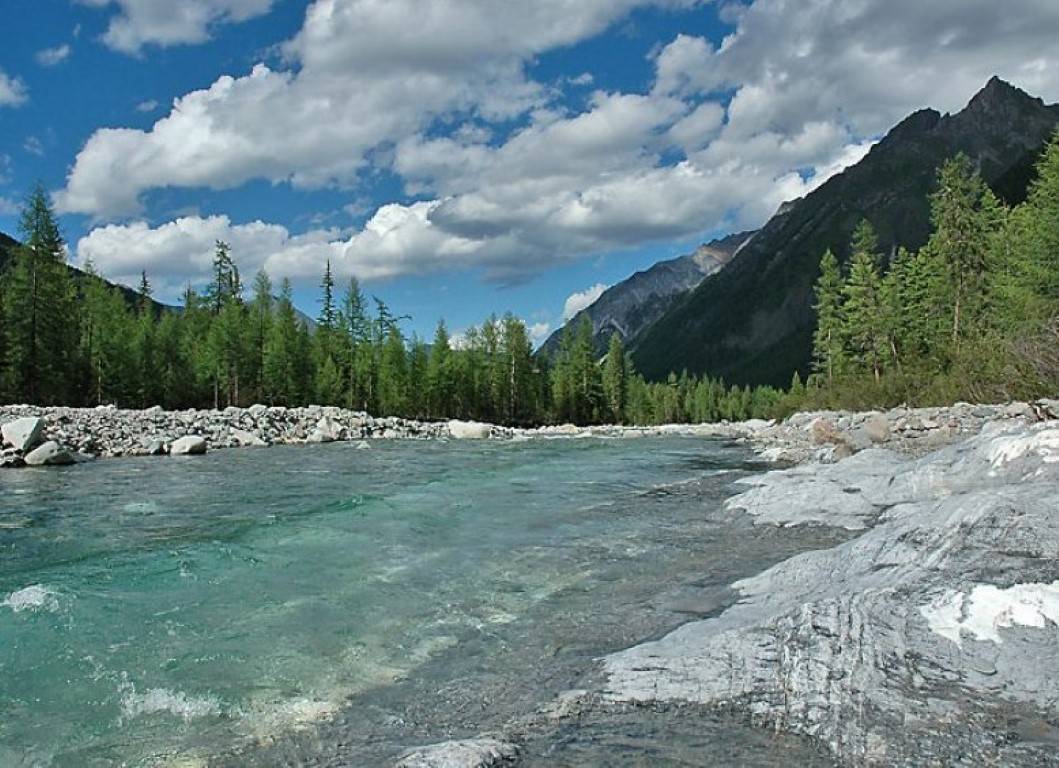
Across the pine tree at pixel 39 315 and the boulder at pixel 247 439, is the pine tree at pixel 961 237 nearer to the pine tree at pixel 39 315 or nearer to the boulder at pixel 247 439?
the boulder at pixel 247 439

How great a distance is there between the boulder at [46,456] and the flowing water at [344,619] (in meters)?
7.72

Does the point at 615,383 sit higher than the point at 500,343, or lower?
lower

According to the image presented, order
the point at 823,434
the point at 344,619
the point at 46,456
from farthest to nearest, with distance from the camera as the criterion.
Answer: the point at 823,434 < the point at 46,456 < the point at 344,619

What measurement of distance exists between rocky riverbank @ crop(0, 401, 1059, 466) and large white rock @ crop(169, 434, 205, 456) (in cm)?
4

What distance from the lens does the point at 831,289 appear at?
2569 inches

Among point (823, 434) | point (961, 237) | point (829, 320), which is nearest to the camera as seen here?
point (823, 434)

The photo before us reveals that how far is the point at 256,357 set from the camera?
6475 cm

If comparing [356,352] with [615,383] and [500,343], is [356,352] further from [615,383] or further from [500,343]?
[615,383]

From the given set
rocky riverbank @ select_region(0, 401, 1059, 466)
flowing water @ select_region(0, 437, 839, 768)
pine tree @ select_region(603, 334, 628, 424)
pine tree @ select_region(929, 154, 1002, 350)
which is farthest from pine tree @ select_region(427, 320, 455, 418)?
flowing water @ select_region(0, 437, 839, 768)

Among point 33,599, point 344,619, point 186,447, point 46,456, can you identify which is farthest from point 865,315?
point 33,599

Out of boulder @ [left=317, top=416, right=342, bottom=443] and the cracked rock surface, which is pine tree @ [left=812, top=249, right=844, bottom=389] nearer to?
boulder @ [left=317, top=416, right=342, bottom=443]

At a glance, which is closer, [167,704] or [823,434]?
[167,704]

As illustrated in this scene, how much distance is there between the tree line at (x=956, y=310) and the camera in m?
27.4

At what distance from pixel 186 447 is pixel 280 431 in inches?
384
